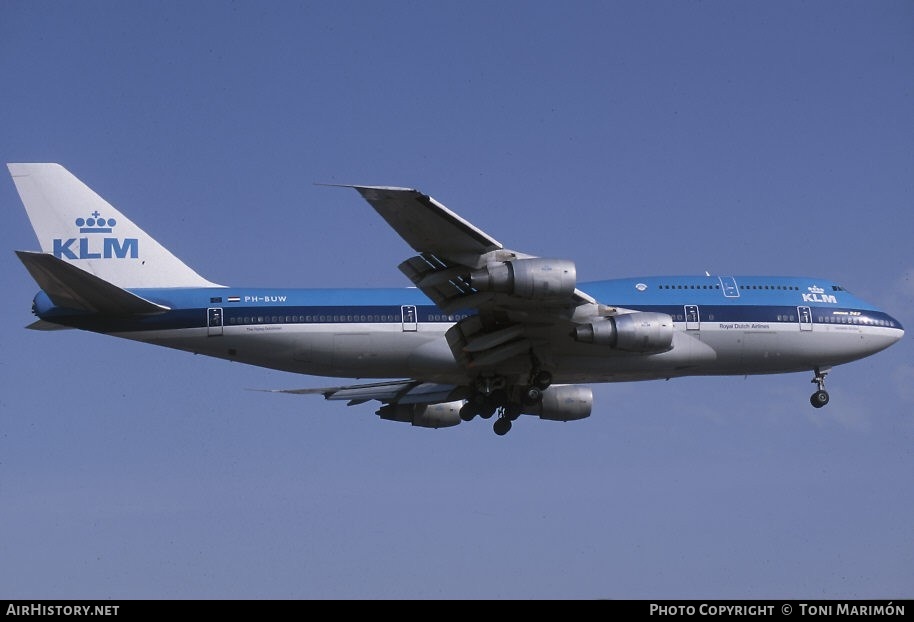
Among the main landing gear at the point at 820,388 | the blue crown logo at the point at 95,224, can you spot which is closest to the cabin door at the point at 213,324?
the blue crown logo at the point at 95,224

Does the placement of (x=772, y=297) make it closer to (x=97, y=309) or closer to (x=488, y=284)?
(x=488, y=284)

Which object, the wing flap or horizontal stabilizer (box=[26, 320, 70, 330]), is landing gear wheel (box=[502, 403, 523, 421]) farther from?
horizontal stabilizer (box=[26, 320, 70, 330])

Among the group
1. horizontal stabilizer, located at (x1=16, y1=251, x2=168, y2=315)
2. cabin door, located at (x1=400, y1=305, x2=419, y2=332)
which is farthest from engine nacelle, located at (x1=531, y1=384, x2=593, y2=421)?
horizontal stabilizer, located at (x1=16, y1=251, x2=168, y2=315)

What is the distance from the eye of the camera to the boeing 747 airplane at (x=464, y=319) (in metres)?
40.4

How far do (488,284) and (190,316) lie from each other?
1167 cm

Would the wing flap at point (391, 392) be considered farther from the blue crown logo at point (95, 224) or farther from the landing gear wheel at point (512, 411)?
the blue crown logo at point (95, 224)

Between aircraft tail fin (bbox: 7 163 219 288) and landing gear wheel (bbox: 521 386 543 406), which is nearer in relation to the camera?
landing gear wheel (bbox: 521 386 543 406)

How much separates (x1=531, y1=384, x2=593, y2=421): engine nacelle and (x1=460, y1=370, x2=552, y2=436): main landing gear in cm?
233

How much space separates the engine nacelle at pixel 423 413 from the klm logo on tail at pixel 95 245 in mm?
11813

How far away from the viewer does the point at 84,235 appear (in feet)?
149

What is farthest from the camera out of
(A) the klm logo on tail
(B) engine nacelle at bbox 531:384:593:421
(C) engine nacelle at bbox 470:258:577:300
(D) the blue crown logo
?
(B) engine nacelle at bbox 531:384:593:421

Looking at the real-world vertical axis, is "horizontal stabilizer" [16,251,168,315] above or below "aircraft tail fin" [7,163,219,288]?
below

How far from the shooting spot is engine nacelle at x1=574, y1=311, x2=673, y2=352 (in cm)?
4056
